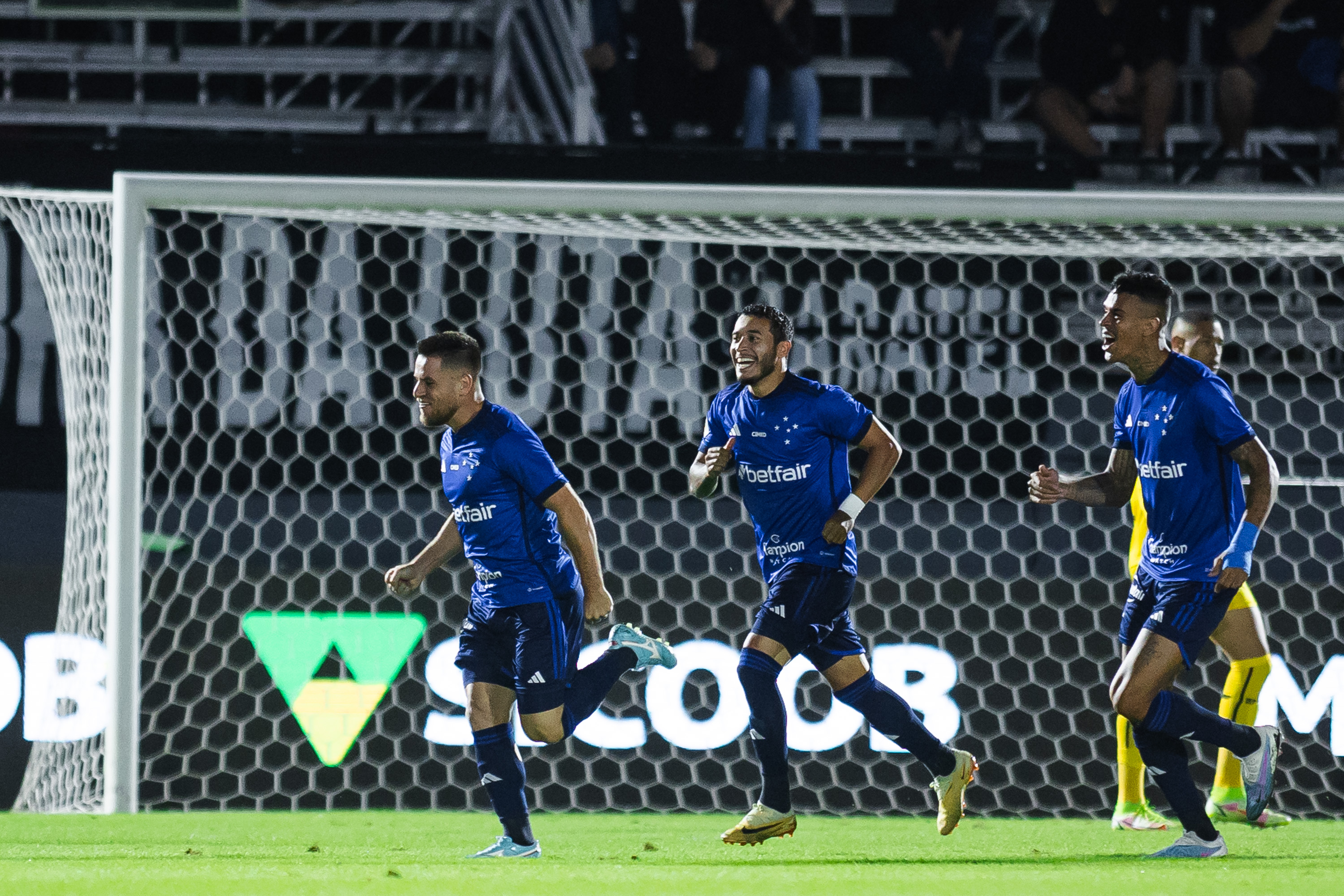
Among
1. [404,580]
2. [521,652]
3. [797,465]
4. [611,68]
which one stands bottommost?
[521,652]

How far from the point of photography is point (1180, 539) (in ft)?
13.8

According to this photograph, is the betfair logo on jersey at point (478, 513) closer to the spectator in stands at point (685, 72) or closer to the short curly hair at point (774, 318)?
the short curly hair at point (774, 318)

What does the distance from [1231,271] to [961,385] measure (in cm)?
198

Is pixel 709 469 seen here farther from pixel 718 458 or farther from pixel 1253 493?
pixel 1253 493

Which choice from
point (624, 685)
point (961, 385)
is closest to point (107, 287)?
point (624, 685)

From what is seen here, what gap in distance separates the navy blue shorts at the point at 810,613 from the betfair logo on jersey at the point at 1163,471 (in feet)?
2.90

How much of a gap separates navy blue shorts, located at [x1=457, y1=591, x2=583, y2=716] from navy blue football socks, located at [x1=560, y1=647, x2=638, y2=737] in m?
0.13

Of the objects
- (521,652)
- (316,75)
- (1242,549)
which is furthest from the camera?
(316,75)

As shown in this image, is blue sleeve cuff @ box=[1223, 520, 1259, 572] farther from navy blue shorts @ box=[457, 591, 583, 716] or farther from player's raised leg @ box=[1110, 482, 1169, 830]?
navy blue shorts @ box=[457, 591, 583, 716]

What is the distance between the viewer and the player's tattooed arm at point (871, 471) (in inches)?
176

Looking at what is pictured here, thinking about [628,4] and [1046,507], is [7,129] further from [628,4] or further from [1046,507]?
[1046,507]

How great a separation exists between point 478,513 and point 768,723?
3.33 feet

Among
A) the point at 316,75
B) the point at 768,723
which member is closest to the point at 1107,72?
the point at 316,75

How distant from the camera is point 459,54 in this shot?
831 cm
